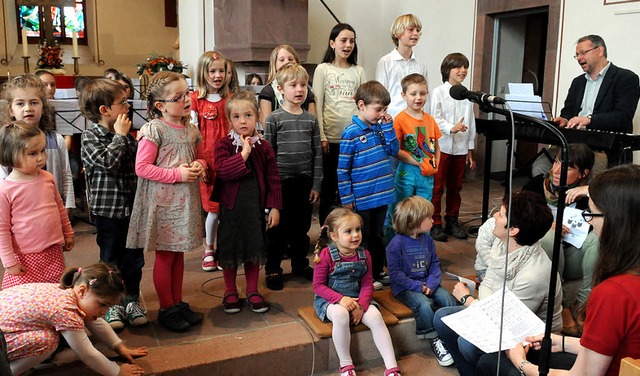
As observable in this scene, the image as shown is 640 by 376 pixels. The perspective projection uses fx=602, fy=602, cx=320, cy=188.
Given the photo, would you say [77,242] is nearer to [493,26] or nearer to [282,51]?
[282,51]

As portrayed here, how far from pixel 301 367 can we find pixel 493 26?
5055 millimetres

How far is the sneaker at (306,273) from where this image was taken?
3.70 metres

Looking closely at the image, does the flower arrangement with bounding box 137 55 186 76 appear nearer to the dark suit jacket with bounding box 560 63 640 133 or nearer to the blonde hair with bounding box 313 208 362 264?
the blonde hair with bounding box 313 208 362 264

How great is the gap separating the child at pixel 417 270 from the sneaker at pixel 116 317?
1396 mm

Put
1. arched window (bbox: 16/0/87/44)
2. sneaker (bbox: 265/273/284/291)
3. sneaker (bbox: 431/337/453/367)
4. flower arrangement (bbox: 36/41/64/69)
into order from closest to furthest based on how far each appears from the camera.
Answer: sneaker (bbox: 431/337/453/367), sneaker (bbox: 265/273/284/291), flower arrangement (bbox: 36/41/64/69), arched window (bbox: 16/0/87/44)

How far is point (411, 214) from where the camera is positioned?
125 inches

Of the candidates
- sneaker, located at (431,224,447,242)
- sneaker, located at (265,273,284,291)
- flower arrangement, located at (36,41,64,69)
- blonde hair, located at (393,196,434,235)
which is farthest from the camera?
flower arrangement, located at (36,41,64,69)

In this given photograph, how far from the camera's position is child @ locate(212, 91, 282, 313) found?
305cm

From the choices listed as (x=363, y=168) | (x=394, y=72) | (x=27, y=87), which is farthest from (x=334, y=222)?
(x=394, y=72)

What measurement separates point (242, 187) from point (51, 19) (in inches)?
341

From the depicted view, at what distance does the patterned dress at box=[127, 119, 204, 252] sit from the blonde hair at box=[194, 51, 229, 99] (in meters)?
0.60

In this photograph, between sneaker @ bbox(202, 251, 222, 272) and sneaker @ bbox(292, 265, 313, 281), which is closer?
sneaker @ bbox(292, 265, 313, 281)

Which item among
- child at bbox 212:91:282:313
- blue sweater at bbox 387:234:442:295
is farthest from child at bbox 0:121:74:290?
blue sweater at bbox 387:234:442:295

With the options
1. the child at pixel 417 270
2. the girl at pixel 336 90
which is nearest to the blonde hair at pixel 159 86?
the girl at pixel 336 90
